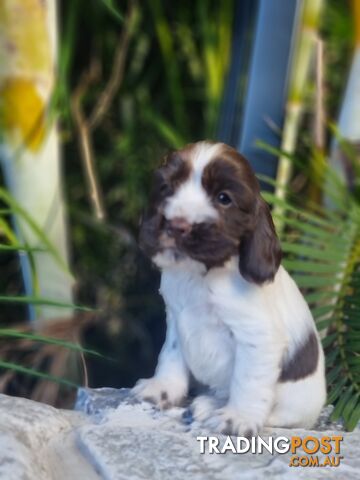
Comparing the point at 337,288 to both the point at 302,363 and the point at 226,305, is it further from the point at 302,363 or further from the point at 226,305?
the point at 226,305

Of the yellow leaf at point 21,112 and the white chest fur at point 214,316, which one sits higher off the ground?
the yellow leaf at point 21,112

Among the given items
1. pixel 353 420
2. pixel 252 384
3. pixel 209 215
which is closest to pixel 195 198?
pixel 209 215

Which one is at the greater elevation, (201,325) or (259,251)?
(259,251)

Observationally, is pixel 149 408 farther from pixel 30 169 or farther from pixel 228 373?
pixel 30 169

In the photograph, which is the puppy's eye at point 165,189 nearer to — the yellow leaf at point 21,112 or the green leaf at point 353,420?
the green leaf at point 353,420

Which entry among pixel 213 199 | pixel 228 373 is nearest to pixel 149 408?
pixel 228 373

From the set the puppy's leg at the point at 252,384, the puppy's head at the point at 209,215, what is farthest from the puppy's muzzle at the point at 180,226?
the puppy's leg at the point at 252,384
